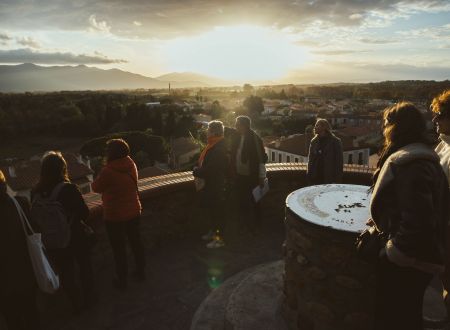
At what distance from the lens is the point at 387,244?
7.29 feet

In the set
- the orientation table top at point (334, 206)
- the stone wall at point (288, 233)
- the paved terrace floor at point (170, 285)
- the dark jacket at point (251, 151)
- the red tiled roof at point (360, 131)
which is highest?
the dark jacket at point (251, 151)

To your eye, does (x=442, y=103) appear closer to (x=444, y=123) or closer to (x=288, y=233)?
(x=444, y=123)

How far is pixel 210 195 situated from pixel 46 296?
2.17 metres

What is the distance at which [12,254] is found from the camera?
280 cm

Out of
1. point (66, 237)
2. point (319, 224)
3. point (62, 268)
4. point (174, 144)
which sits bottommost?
point (174, 144)

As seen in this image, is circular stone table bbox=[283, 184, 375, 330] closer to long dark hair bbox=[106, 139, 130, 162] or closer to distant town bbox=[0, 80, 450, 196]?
long dark hair bbox=[106, 139, 130, 162]

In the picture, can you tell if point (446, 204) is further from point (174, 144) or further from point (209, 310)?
point (174, 144)

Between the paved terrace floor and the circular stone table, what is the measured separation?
1.09m

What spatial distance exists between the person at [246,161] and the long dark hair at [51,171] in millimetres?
2360

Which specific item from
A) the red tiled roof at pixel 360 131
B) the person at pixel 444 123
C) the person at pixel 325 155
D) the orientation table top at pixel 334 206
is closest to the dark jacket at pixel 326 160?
the person at pixel 325 155

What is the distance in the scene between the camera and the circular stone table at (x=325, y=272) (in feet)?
9.39

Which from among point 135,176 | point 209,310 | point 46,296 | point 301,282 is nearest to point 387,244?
point 301,282

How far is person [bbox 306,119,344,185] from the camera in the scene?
5.09 metres

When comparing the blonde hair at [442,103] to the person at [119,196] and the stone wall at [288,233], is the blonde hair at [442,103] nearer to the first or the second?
the stone wall at [288,233]
